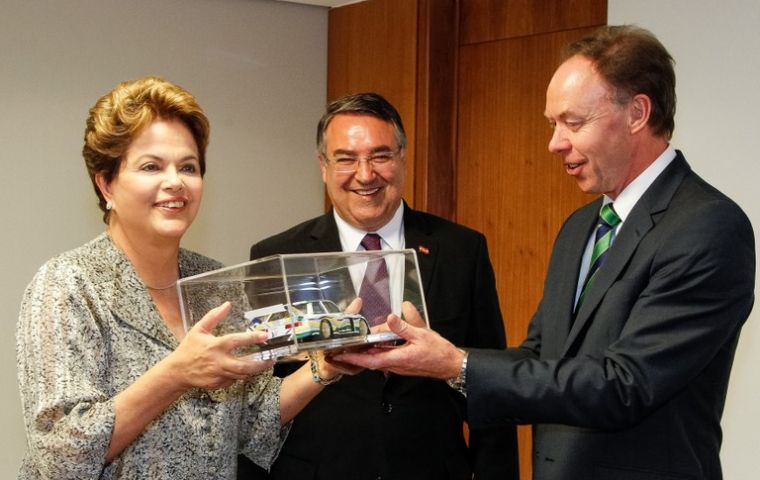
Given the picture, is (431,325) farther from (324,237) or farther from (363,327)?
(363,327)

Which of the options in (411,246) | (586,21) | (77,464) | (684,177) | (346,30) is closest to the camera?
(77,464)

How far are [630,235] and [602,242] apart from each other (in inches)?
5.4

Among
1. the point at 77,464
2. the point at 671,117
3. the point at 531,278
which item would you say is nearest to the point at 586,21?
the point at 531,278

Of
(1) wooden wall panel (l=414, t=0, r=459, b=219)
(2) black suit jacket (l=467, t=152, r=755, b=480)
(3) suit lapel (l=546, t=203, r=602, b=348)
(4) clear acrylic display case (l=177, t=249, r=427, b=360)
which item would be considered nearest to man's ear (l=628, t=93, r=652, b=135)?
(2) black suit jacket (l=467, t=152, r=755, b=480)

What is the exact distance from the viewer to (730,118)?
10.9 ft

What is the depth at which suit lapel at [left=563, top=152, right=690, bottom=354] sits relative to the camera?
213 centimetres

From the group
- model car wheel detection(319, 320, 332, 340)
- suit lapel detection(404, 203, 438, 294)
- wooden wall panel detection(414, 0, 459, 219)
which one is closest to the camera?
model car wheel detection(319, 320, 332, 340)

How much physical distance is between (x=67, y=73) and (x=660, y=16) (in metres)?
2.38

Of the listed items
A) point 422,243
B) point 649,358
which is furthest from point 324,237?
point 649,358

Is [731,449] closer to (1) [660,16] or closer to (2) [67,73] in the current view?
(1) [660,16]

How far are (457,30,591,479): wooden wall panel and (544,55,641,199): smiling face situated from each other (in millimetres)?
1599

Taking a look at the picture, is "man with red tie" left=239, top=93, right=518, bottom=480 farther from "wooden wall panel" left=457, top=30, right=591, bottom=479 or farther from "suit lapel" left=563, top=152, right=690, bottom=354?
"wooden wall panel" left=457, top=30, right=591, bottom=479

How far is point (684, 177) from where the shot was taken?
86.2 inches

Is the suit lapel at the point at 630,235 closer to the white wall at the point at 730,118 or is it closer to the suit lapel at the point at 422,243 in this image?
the suit lapel at the point at 422,243
